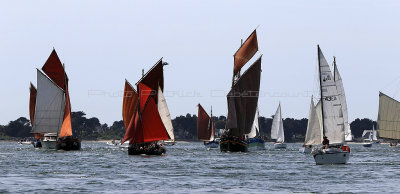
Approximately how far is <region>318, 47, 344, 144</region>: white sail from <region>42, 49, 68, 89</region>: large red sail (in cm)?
6513

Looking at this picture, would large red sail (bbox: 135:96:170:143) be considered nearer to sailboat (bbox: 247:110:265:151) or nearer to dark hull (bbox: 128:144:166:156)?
dark hull (bbox: 128:144:166:156)

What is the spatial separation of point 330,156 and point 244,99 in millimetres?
44844

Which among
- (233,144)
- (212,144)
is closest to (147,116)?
(233,144)

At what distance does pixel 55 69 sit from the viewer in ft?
438

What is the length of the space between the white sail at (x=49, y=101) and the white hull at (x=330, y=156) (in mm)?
63835

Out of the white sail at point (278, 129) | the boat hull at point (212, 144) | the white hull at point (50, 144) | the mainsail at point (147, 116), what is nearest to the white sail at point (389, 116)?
the white sail at point (278, 129)

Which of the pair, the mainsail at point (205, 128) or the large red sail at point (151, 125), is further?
the mainsail at point (205, 128)

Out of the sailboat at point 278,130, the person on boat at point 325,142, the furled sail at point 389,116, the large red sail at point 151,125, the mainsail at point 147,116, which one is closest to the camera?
the person on boat at point 325,142

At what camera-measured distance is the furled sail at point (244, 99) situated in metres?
119

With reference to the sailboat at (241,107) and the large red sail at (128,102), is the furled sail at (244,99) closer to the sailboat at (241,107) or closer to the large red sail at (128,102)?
the sailboat at (241,107)

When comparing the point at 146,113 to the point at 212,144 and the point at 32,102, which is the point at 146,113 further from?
the point at 212,144

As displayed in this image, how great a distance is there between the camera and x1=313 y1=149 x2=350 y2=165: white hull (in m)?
75.1

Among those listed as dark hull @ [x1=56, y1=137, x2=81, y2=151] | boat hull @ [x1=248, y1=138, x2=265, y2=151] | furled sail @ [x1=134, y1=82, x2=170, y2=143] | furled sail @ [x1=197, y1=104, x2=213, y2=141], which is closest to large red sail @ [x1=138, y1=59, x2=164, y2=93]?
furled sail @ [x1=134, y1=82, x2=170, y2=143]

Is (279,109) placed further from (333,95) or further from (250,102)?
(333,95)
